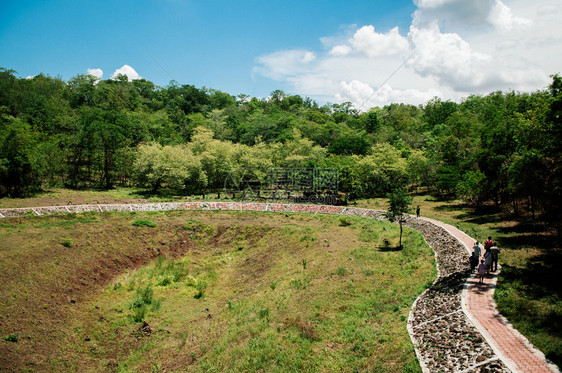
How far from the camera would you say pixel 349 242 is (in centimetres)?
2328

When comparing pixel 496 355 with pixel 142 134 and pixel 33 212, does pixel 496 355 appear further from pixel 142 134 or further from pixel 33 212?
pixel 142 134

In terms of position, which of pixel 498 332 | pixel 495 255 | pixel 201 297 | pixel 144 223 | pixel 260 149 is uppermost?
pixel 260 149

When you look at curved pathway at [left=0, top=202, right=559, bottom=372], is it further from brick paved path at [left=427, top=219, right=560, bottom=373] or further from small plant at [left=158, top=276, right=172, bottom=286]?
small plant at [left=158, top=276, right=172, bottom=286]

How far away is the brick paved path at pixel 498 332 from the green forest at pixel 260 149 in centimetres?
746

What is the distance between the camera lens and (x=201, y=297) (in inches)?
688

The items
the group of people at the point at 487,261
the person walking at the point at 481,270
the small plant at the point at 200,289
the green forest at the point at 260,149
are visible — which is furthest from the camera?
the green forest at the point at 260,149

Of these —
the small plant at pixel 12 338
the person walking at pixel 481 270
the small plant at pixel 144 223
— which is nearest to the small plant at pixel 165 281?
the small plant at pixel 12 338

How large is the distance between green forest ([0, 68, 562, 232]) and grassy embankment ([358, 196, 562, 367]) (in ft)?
5.48

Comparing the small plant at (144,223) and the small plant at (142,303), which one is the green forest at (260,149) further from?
the small plant at (142,303)

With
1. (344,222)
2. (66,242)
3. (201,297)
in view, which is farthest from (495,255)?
(66,242)

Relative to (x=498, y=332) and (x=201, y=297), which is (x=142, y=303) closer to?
(x=201, y=297)

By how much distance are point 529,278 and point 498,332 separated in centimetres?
536

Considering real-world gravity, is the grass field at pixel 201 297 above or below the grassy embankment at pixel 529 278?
below

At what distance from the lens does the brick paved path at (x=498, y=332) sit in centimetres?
729
